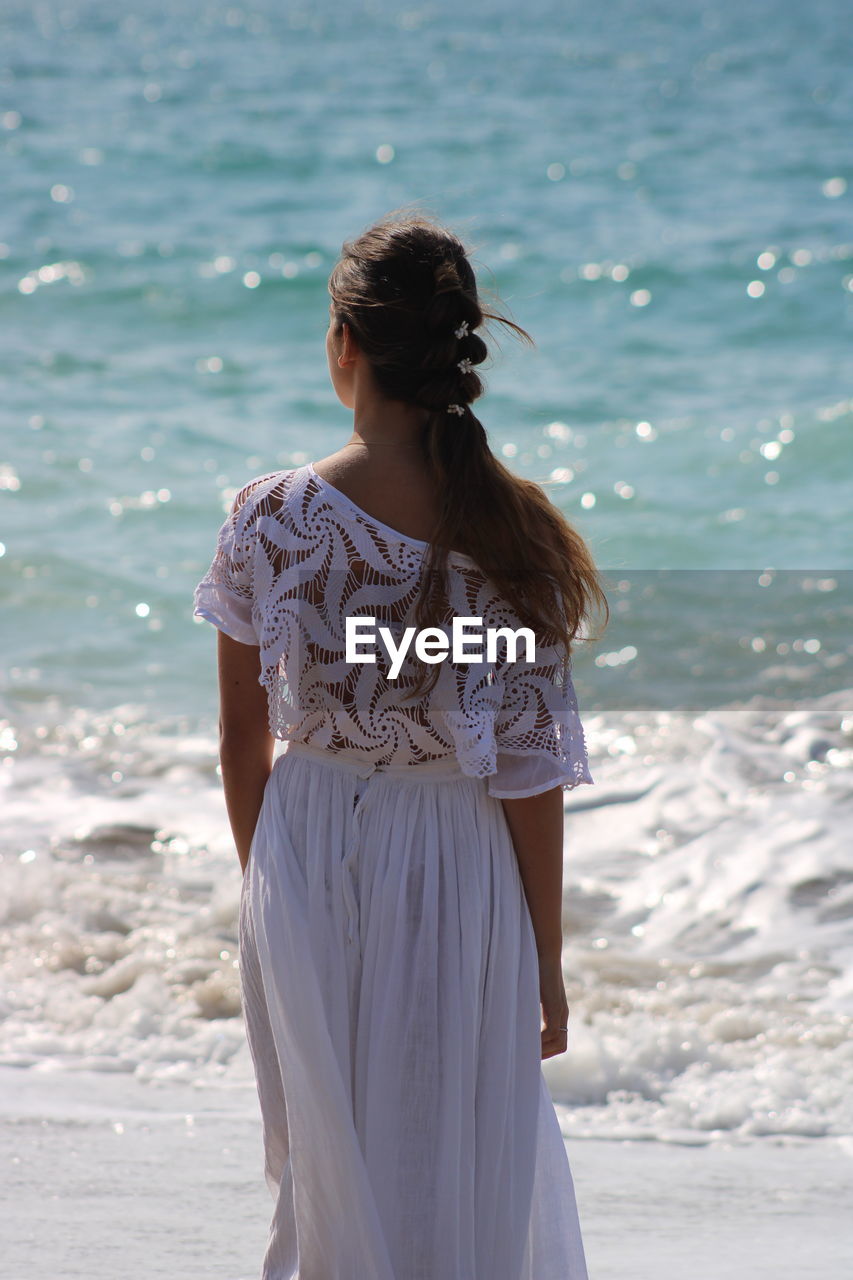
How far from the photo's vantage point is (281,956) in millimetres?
1846

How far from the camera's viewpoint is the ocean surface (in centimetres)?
376

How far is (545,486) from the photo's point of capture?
309 cm

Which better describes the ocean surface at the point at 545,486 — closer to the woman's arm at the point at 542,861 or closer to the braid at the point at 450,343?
the braid at the point at 450,343

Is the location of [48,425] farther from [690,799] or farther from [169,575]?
[690,799]

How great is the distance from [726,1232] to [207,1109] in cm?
116

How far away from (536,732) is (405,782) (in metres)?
0.19

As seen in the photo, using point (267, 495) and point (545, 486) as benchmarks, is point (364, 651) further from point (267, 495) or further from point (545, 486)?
point (545, 486)

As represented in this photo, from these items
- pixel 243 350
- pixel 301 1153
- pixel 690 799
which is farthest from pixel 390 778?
pixel 243 350

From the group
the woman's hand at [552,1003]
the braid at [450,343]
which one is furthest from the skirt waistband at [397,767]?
the braid at [450,343]

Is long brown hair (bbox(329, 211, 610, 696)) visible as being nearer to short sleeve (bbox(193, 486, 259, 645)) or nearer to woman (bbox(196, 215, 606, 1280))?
woman (bbox(196, 215, 606, 1280))

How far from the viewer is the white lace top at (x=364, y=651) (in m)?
1.78

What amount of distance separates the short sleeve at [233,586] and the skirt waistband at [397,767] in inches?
7.5

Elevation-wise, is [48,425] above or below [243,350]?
below

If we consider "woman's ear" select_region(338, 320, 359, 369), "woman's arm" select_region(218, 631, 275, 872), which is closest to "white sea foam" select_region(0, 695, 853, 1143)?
"woman's arm" select_region(218, 631, 275, 872)
